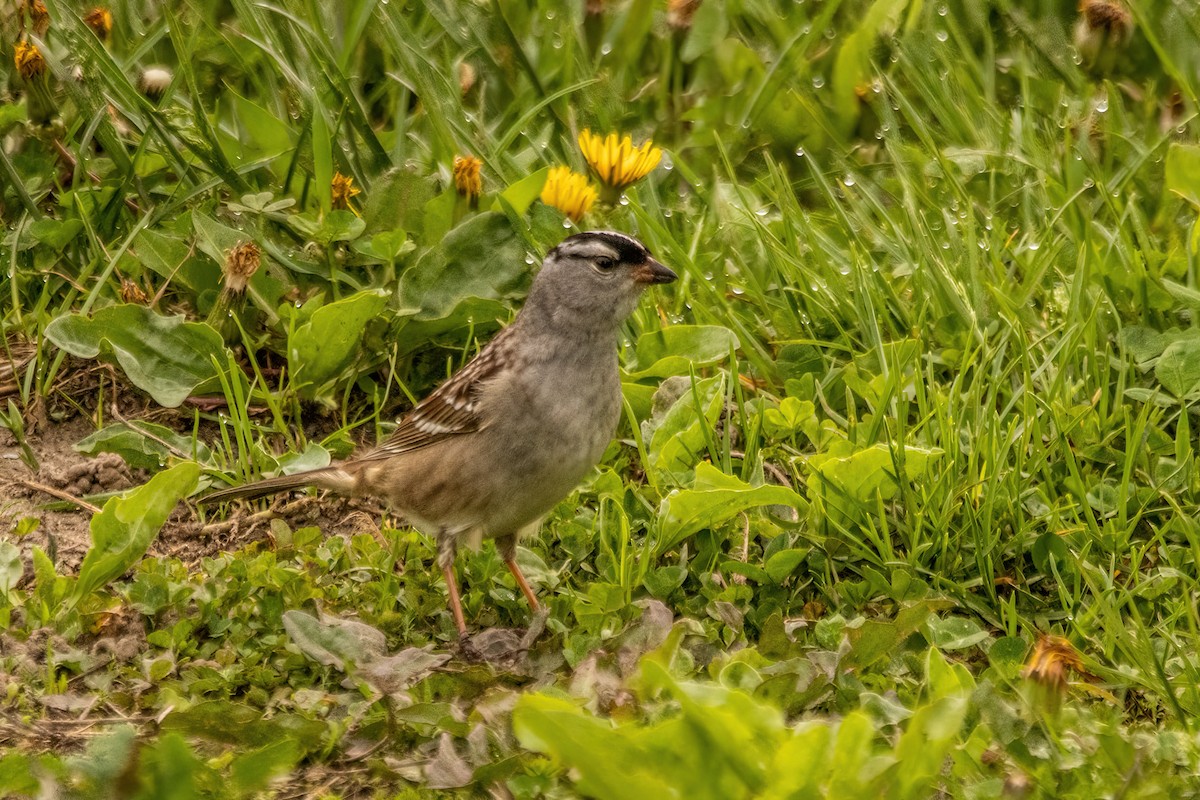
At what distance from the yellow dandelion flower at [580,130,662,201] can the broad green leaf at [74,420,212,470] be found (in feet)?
5.75

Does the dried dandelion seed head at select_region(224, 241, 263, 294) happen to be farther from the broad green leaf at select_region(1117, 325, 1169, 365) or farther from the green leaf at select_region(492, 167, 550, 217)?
the broad green leaf at select_region(1117, 325, 1169, 365)

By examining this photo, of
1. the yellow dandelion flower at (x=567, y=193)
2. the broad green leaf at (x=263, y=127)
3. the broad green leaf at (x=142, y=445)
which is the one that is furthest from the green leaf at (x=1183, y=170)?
the broad green leaf at (x=142, y=445)

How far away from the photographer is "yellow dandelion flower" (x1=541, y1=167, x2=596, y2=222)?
562cm

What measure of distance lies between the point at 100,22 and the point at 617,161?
87.7 inches

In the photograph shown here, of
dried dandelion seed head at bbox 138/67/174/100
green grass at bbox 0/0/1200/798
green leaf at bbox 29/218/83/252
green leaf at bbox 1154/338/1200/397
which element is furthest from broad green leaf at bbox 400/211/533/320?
green leaf at bbox 1154/338/1200/397

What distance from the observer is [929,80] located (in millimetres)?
6672

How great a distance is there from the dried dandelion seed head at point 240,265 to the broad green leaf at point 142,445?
538 mm

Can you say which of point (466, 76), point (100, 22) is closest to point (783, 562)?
point (466, 76)

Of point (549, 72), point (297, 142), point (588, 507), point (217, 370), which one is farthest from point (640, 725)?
point (549, 72)

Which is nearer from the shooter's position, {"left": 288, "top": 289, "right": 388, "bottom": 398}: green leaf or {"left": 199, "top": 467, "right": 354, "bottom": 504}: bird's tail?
{"left": 199, "top": 467, "right": 354, "bottom": 504}: bird's tail

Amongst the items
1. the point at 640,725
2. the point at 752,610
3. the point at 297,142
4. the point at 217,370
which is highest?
the point at 297,142

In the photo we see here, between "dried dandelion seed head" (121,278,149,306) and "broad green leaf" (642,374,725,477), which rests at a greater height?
"dried dandelion seed head" (121,278,149,306)

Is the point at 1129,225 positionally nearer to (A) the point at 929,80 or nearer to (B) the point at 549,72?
(A) the point at 929,80

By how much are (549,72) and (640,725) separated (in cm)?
384
